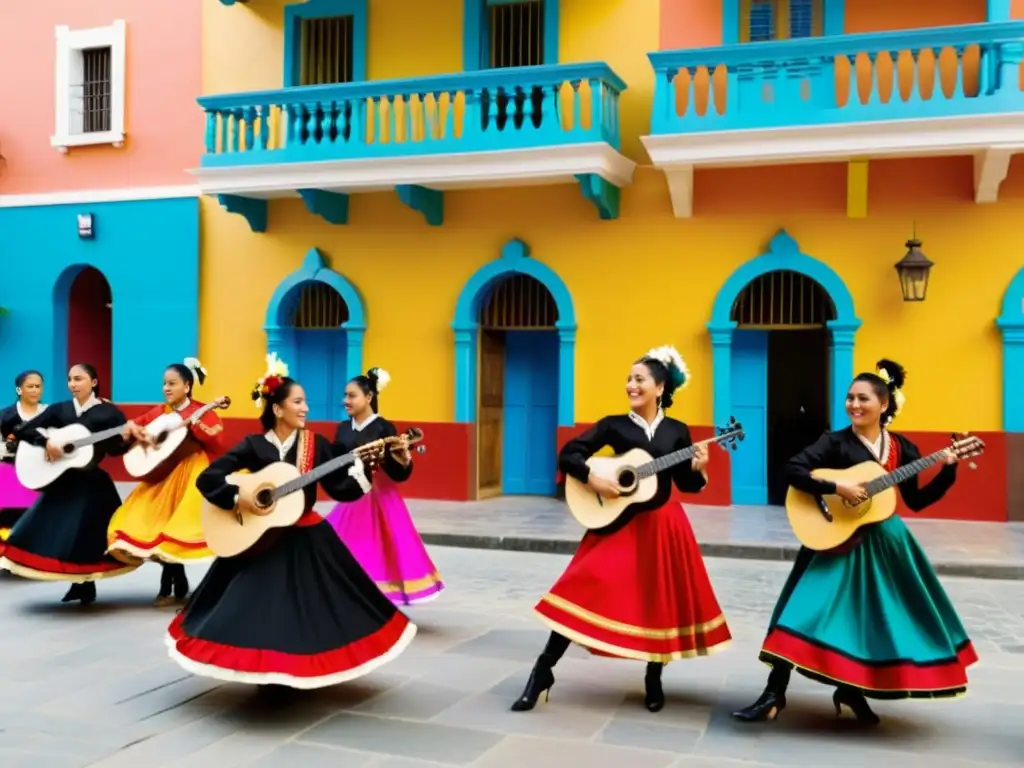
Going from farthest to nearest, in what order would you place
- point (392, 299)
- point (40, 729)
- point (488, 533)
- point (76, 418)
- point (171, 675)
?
point (392, 299) → point (488, 533) → point (76, 418) → point (171, 675) → point (40, 729)

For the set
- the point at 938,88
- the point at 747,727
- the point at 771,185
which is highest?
the point at 938,88

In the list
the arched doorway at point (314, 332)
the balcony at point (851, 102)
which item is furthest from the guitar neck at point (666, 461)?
the arched doorway at point (314, 332)

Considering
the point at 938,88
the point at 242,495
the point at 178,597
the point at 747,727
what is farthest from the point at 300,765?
the point at 938,88

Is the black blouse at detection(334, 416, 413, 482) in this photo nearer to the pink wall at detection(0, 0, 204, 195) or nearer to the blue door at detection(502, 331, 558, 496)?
the blue door at detection(502, 331, 558, 496)

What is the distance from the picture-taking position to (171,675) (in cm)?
581

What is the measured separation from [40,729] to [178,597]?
2.99m

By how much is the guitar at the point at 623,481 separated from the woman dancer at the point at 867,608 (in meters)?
0.49

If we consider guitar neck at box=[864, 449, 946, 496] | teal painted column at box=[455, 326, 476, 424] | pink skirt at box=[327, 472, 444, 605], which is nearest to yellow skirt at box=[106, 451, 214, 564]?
pink skirt at box=[327, 472, 444, 605]

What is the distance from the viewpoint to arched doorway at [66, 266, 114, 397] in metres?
16.6

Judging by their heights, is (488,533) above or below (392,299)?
below

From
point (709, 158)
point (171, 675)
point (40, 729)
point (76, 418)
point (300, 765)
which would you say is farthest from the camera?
point (709, 158)

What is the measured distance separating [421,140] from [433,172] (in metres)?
0.54

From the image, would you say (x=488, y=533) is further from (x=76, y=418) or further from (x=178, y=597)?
(x=76, y=418)

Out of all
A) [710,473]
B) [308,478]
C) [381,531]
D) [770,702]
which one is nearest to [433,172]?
[710,473]
